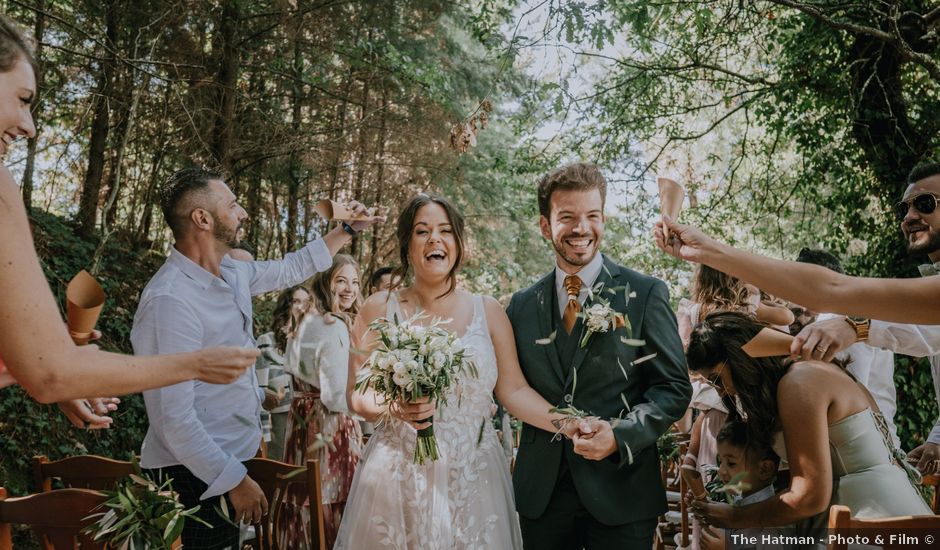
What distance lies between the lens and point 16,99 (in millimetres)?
1771

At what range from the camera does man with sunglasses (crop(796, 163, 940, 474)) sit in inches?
93.4

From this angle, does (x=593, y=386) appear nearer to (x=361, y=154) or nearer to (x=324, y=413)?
(x=324, y=413)

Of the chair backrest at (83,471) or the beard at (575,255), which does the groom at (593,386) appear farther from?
the chair backrest at (83,471)

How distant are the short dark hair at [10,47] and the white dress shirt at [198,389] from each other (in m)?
1.31

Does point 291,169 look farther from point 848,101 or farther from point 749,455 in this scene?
point 749,455

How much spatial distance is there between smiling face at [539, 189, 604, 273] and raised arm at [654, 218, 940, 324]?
75 centimetres

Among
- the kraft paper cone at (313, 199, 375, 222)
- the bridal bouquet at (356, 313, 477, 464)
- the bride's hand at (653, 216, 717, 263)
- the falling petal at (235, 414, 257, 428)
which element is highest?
A: the kraft paper cone at (313, 199, 375, 222)

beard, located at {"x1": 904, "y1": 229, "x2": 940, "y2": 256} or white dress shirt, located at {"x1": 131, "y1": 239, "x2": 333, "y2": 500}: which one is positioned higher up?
beard, located at {"x1": 904, "y1": 229, "x2": 940, "y2": 256}

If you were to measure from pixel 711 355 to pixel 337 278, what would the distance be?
3.34m

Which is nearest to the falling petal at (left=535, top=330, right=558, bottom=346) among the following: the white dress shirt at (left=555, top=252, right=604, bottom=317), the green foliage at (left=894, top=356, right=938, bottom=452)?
the white dress shirt at (left=555, top=252, right=604, bottom=317)

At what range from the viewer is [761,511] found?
2.60 meters

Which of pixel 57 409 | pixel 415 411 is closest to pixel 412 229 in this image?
pixel 415 411

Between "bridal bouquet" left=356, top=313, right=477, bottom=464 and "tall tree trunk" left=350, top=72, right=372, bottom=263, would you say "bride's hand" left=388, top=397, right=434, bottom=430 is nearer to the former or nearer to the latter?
Result: "bridal bouquet" left=356, top=313, right=477, bottom=464

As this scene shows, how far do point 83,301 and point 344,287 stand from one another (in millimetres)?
3461
